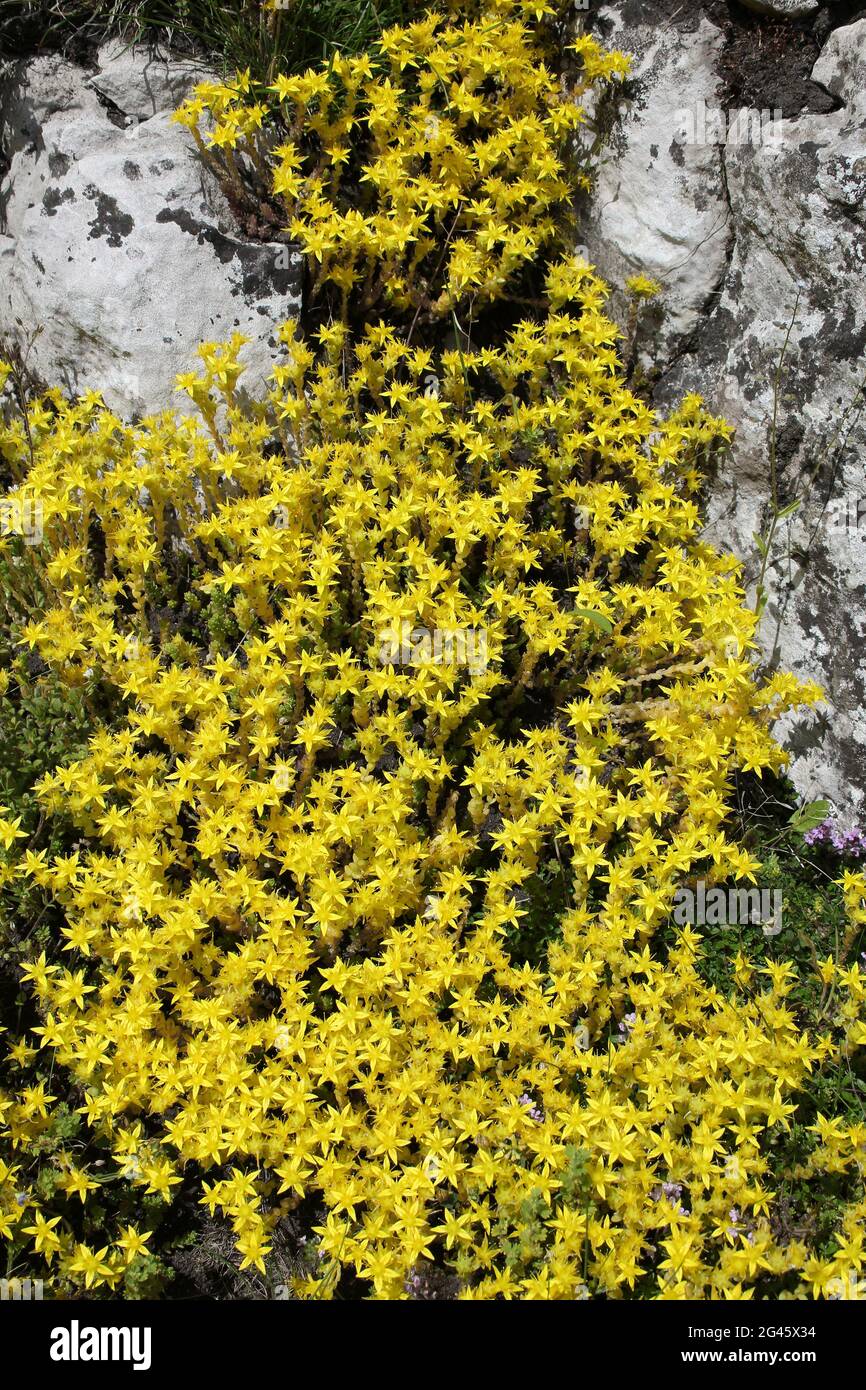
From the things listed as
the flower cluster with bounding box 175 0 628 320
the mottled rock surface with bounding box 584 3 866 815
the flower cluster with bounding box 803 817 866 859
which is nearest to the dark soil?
the mottled rock surface with bounding box 584 3 866 815

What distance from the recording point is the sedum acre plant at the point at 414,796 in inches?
128

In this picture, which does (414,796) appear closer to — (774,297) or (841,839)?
(841,839)

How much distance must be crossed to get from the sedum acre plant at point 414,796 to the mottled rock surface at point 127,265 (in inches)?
11.3

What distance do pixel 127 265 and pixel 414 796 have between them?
9.66 ft

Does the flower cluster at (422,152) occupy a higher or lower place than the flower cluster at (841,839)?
higher

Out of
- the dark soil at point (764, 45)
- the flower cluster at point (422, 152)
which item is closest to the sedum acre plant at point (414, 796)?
the flower cluster at point (422, 152)

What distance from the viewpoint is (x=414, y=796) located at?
157 inches

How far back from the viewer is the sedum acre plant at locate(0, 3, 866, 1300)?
3.25 metres

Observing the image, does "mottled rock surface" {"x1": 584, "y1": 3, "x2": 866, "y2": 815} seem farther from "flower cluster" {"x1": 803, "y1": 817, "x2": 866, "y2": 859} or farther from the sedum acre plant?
the sedum acre plant

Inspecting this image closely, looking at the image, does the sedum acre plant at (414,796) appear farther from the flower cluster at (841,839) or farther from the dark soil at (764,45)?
the dark soil at (764,45)

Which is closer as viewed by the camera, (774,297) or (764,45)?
(774,297)

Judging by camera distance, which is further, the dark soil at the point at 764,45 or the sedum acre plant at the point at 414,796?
the dark soil at the point at 764,45

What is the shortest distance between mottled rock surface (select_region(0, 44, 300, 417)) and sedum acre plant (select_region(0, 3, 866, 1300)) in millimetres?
288

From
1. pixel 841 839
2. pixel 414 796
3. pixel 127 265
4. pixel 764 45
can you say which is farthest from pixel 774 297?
pixel 127 265
